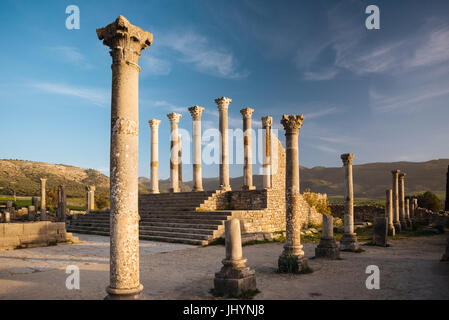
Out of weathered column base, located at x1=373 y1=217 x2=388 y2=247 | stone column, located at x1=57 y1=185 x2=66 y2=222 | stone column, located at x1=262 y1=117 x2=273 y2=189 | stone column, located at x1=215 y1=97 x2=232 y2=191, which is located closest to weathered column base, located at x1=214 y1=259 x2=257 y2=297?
weathered column base, located at x1=373 y1=217 x2=388 y2=247

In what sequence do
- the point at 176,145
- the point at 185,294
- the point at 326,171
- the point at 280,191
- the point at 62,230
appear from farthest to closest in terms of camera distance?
1. the point at 326,171
2. the point at 176,145
3. the point at 280,191
4. the point at 62,230
5. the point at 185,294

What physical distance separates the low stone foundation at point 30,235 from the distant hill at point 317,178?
63.0 metres

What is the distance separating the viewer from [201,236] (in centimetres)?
1511

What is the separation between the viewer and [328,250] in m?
11.5

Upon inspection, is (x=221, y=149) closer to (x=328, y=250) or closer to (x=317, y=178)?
(x=328, y=250)

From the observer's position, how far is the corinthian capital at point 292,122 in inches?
396

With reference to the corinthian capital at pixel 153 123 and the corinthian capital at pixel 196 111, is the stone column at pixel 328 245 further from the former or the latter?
the corinthian capital at pixel 153 123

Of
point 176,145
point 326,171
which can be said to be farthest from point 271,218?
point 326,171

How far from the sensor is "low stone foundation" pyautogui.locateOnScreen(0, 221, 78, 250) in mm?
13062

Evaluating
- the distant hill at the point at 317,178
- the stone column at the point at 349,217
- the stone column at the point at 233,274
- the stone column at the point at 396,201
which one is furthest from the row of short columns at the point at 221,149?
the distant hill at the point at 317,178

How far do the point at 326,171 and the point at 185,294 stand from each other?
5508 inches

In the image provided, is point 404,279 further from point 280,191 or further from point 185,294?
point 280,191

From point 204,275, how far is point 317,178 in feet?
422

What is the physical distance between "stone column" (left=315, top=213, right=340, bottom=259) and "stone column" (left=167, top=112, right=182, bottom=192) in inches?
626
